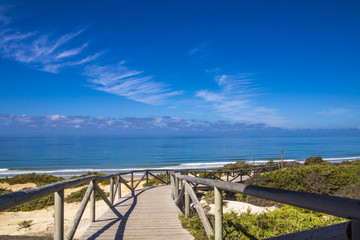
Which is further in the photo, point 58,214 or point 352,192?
point 352,192

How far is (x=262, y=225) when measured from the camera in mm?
4566

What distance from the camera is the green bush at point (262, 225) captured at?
12.6 feet

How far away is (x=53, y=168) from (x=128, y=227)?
107 feet

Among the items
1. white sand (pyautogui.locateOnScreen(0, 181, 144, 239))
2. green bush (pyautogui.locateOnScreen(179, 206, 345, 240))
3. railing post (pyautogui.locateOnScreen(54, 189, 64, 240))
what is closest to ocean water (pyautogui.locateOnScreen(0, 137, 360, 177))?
white sand (pyautogui.locateOnScreen(0, 181, 144, 239))

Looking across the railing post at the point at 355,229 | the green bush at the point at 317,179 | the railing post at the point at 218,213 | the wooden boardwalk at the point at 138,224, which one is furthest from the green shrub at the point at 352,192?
the railing post at the point at 355,229

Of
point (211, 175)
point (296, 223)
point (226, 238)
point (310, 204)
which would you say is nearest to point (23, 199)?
point (310, 204)

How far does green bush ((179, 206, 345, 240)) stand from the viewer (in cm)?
385

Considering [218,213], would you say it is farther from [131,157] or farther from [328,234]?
[131,157]

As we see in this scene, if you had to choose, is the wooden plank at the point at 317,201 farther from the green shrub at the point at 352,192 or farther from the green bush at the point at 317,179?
the green bush at the point at 317,179

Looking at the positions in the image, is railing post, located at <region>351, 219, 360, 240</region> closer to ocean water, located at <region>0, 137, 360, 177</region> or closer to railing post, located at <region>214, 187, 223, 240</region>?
railing post, located at <region>214, 187, 223, 240</region>

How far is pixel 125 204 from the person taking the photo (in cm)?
698

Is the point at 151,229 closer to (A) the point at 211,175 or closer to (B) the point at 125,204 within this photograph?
(B) the point at 125,204

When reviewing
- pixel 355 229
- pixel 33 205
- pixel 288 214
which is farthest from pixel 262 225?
pixel 33 205

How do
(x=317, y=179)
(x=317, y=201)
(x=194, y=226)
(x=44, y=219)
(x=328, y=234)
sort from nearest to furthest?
1. (x=328, y=234)
2. (x=317, y=201)
3. (x=194, y=226)
4. (x=44, y=219)
5. (x=317, y=179)
